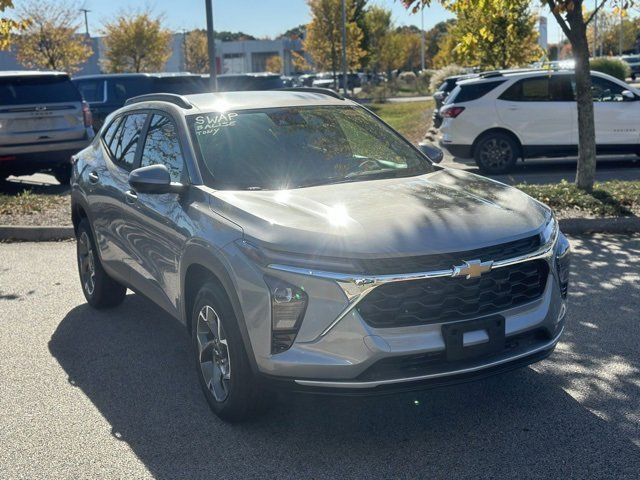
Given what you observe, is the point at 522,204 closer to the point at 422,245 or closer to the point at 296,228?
the point at 422,245

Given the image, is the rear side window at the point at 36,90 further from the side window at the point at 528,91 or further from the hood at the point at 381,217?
the hood at the point at 381,217

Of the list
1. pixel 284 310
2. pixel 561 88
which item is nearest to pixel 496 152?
pixel 561 88

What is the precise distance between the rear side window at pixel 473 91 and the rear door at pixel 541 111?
260mm

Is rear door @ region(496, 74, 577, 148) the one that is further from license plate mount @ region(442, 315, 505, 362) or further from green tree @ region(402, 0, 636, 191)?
license plate mount @ region(442, 315, 505, 362)

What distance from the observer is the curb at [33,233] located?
10.0 meters

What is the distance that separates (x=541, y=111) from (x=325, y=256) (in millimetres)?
11076

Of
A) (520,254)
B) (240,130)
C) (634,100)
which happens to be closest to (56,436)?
(240,130)

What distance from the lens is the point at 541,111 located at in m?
14.2

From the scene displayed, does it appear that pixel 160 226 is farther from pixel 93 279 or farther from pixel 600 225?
pixel 600 225

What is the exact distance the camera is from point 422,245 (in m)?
3.98

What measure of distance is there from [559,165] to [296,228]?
483 inches

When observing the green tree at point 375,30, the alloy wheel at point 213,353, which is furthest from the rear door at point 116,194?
the green tree at point 375,30

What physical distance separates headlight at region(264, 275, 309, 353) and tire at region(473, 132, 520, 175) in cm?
1091

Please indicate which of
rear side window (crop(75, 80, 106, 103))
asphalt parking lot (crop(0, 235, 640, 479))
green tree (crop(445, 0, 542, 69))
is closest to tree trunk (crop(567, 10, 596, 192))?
asphalt parking lot (crop(0, 235, 640, 479))
